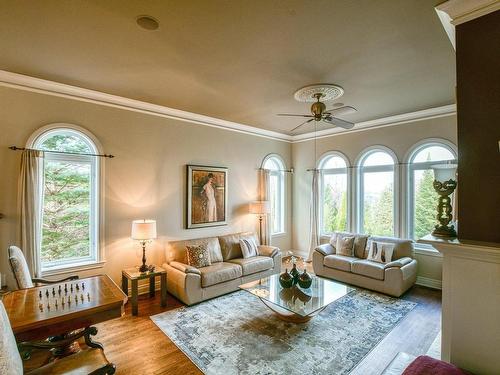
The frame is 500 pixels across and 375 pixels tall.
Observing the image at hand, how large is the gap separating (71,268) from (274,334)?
9.42ft

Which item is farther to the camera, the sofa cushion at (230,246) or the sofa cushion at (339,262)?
the sofa cushion at (230,246)

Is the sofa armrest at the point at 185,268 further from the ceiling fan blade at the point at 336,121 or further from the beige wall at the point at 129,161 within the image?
the ceiling fan blade at the point at 336,121

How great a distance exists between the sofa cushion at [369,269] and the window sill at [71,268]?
4.02 metres

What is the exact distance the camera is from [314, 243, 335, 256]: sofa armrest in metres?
5.03

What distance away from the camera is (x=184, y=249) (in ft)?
14.4

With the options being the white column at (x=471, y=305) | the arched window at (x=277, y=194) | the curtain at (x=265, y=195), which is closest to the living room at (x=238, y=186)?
the white column at (x=471, y=305)

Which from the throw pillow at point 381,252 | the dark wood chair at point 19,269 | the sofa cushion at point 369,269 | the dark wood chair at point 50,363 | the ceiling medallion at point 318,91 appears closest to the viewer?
the dark wood chair at point 50,363

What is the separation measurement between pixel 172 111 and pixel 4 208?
2673 millimetres

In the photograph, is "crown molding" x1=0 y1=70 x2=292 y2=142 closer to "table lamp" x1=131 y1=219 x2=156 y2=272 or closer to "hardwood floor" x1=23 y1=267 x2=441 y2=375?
"table lamp" x1=131 y1=219 x2=156 y2=272

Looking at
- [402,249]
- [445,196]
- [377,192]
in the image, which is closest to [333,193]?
[377,192]

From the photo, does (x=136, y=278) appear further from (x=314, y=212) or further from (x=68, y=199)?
(x=314, y=212)

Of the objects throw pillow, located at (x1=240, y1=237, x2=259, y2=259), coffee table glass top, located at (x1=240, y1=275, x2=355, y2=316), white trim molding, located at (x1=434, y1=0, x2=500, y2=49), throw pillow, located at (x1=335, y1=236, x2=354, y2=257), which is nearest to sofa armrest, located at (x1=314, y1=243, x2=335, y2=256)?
throw pillow, located at (x1=335, y1=236, x2=354, y2=257)

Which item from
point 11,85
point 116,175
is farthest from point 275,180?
point 11,85

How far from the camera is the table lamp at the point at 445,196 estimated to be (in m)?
2.03
